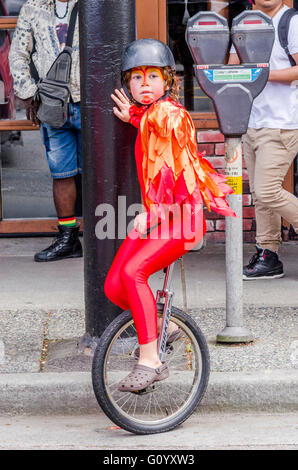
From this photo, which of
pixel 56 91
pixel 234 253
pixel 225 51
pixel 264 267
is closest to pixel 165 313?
pixel 234 253

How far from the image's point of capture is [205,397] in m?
4.31

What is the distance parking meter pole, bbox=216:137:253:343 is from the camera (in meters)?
4.57

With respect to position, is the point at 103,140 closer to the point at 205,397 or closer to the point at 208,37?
the point at 208,37

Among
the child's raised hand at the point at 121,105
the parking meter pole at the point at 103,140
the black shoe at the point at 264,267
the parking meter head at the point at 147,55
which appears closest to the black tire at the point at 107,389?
the parking meter pole at the point at 103,140

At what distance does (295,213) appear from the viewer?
5.81 meters

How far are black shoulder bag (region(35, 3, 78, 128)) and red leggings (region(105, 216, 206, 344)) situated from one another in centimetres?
255

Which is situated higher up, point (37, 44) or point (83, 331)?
point (37, 44)

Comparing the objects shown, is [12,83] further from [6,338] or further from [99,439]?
[99,439]

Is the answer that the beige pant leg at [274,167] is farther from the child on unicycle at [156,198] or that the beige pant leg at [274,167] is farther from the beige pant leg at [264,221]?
the child on unicycle at [156,198]

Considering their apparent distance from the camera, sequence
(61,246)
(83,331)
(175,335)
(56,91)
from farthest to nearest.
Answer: (61,246), (56,91), (83,331), (175,335)

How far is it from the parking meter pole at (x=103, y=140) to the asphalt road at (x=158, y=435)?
0.71 meters

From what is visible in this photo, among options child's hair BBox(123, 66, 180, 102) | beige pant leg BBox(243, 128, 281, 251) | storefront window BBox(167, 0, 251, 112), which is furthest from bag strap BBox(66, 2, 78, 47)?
child's hair BBox(123, 66, 180, 102)

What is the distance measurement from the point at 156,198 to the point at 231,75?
82 cm

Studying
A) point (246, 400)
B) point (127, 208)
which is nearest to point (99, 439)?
point (246, 400)
